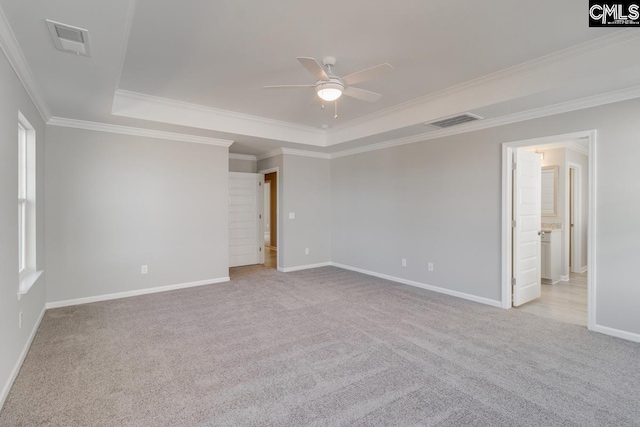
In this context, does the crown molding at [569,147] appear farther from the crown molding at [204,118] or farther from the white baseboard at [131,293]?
the white baseboard at [131,293]

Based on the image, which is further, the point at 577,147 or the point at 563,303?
the point at 577,147

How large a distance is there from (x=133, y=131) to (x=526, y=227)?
19.2 feet

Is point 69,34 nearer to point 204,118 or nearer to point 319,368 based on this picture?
point 204,118

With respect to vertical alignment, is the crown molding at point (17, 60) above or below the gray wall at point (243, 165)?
above

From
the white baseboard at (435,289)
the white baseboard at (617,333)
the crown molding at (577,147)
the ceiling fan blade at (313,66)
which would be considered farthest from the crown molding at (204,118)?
the white baseboard at (617,333)

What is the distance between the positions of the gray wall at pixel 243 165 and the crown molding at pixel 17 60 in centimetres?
374

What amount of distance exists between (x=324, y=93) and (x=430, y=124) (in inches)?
78.7

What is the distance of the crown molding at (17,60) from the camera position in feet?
6.69

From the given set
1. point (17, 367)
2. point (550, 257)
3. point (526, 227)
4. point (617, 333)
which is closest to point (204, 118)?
point (17, 367)

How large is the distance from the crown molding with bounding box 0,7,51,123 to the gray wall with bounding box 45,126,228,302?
3.39 feet

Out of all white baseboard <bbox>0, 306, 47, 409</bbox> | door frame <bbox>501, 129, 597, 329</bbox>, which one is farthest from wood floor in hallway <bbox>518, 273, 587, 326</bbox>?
white baseboard <bbox>0, 306, 47, 409</bbox>

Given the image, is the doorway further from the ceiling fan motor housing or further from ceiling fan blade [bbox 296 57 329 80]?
ceiling fan blade [bbox 296 57 329 80]

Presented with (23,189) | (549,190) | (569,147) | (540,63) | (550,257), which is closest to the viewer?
(540,63)

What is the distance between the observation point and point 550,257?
5473 mm
